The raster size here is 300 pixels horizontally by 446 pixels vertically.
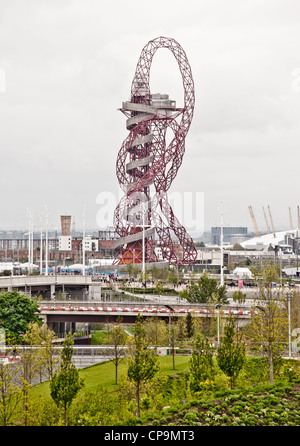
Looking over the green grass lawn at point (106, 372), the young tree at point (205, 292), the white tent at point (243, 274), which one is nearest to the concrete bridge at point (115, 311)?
the young tree at point (205, 292)

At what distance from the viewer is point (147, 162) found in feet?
217

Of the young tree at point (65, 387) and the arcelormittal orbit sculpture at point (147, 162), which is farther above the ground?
the arcelormittal orbit sculpture at point (147, 162)

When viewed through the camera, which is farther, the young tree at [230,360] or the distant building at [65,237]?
the distant building at [65,237]

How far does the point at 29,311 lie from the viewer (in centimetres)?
3372

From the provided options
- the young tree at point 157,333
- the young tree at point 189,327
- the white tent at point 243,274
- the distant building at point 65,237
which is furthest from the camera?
the distant building at point 65,237

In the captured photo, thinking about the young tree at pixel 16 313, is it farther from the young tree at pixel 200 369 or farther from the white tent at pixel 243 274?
the white tent at pixel 243 274

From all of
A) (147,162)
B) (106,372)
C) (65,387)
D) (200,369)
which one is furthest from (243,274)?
(65,387)

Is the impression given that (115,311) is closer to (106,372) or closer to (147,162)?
(106,372)

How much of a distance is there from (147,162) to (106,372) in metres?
42.1

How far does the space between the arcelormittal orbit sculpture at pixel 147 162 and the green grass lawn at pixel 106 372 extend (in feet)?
120

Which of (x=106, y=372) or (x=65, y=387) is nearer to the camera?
(x=65, y=387)

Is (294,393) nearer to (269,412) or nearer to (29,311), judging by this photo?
(269,412)

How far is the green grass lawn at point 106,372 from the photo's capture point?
2384 centimetres
